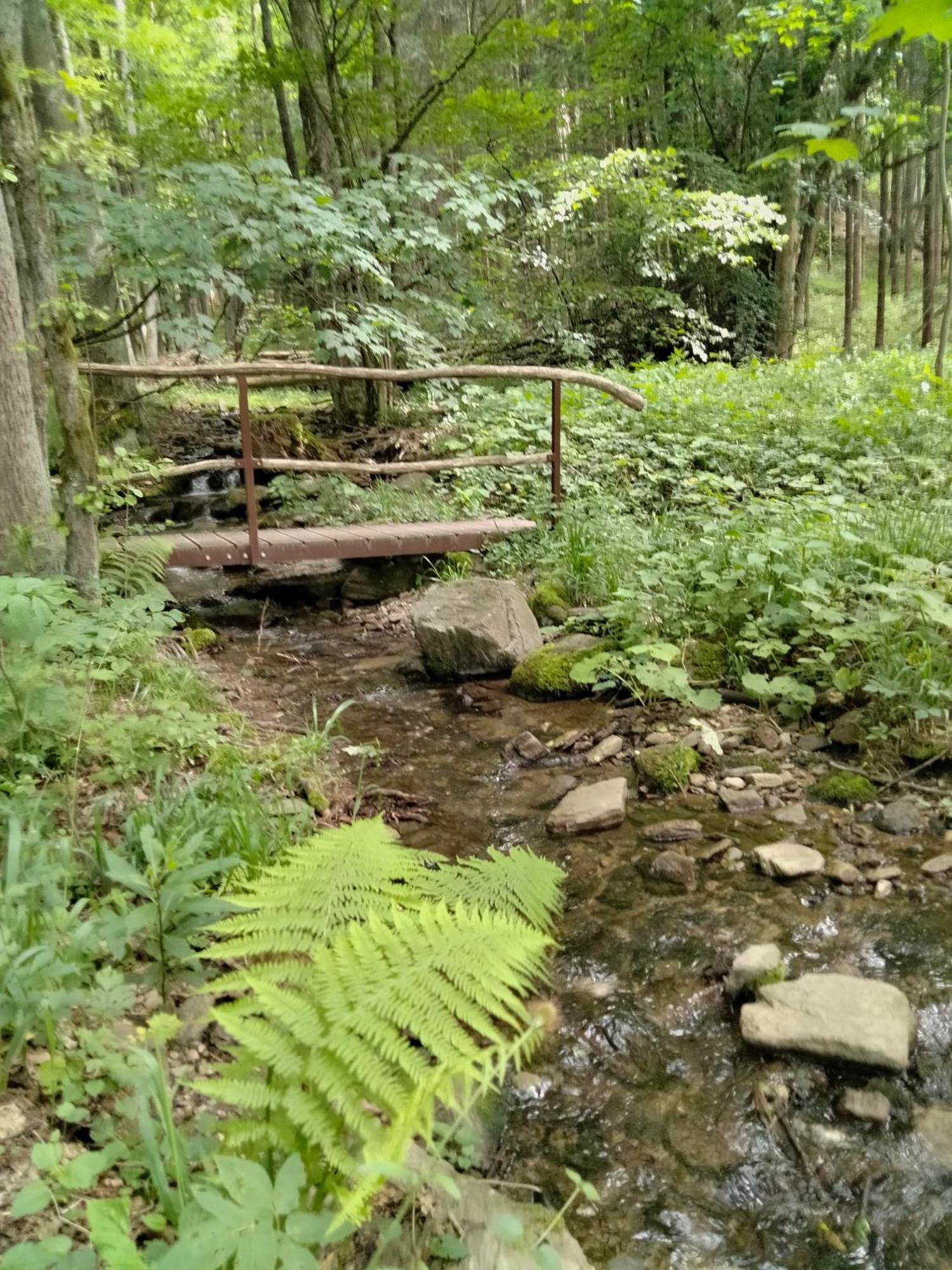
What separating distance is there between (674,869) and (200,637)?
3.91 meters

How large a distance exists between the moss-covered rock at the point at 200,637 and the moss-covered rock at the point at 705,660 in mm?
3207

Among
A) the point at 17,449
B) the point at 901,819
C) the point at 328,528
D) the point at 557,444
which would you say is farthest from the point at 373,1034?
the point at 557,444

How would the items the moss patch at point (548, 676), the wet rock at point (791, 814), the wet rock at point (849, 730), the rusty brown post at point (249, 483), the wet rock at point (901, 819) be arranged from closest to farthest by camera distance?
the wet rock at point (901, 819) → the wet rock at point (791, 814) → the wet rock at point (849, 730) → the moss patch at point (548, 676) → the rusty brown post at point (249, 483)

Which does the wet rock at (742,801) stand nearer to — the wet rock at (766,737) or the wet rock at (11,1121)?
the wet rock at (766,737)

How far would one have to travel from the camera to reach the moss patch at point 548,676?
507 centimetres

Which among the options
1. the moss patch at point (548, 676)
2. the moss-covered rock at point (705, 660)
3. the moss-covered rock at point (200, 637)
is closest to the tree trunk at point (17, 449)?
the moss-covered rock at point (200, 637)

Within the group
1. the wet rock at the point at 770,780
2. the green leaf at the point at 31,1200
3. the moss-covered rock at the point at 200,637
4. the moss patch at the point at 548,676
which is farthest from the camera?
the moss-covered rock at the point at 200,637

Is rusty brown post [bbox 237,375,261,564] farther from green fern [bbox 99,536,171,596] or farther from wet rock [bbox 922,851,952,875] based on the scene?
wet rock [bbox 922,851,952,875]

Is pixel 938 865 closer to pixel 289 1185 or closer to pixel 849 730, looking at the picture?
Answer: pixel 849 730

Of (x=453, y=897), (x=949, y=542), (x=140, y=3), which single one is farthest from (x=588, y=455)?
(x=140, y=3)

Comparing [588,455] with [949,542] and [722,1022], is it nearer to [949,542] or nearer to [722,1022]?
[949,542]

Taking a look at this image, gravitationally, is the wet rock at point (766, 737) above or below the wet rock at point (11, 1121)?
below

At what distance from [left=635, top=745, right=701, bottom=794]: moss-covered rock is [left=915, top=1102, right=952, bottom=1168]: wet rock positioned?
6.05 feet

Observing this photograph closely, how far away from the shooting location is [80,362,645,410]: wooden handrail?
5.98 metres
